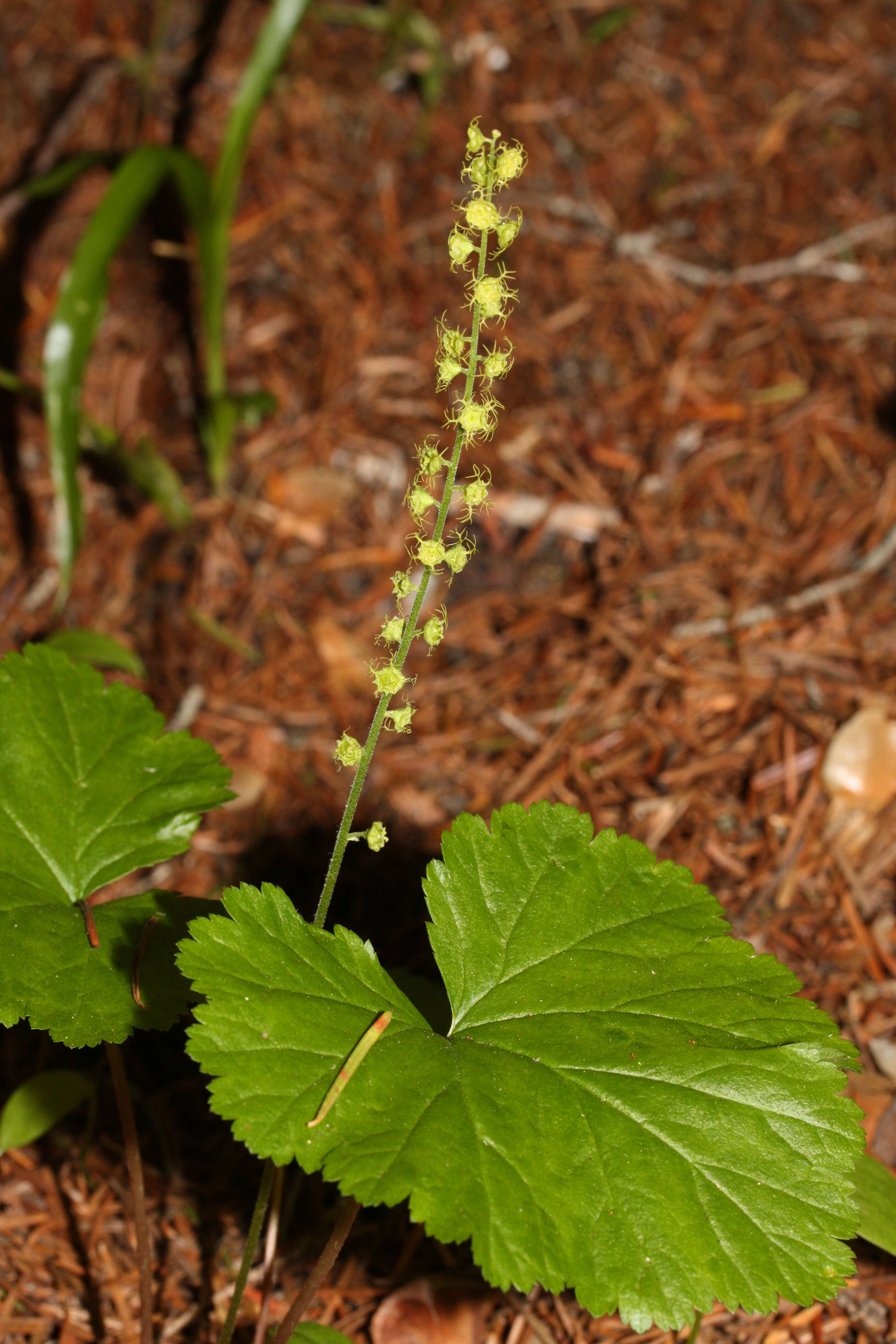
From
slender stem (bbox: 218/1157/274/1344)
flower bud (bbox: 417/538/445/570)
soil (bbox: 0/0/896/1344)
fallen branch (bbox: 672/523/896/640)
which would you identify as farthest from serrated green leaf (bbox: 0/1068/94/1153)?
fallen branch (bbox: 672/523/896/640)

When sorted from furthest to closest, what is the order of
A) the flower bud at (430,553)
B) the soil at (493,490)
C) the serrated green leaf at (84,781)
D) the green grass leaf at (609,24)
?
the green grass leaf at (609,24), the soil at (493,490), the serrated green leaf at (84,781), the flower bud at (430,553)

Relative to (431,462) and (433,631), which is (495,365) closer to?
(431,462)

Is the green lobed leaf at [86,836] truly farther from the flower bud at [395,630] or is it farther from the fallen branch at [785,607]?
the fallen branch at [785,607]

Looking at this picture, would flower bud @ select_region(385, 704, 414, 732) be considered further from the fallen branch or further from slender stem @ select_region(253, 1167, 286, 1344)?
the fallen branch

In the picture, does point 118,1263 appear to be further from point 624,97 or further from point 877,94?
point 877,94

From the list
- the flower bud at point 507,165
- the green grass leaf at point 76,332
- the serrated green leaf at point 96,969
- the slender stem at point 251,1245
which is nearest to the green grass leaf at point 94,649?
the green grass leaf at point 76,332

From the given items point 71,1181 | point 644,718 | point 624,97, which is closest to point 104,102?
point 624,97
